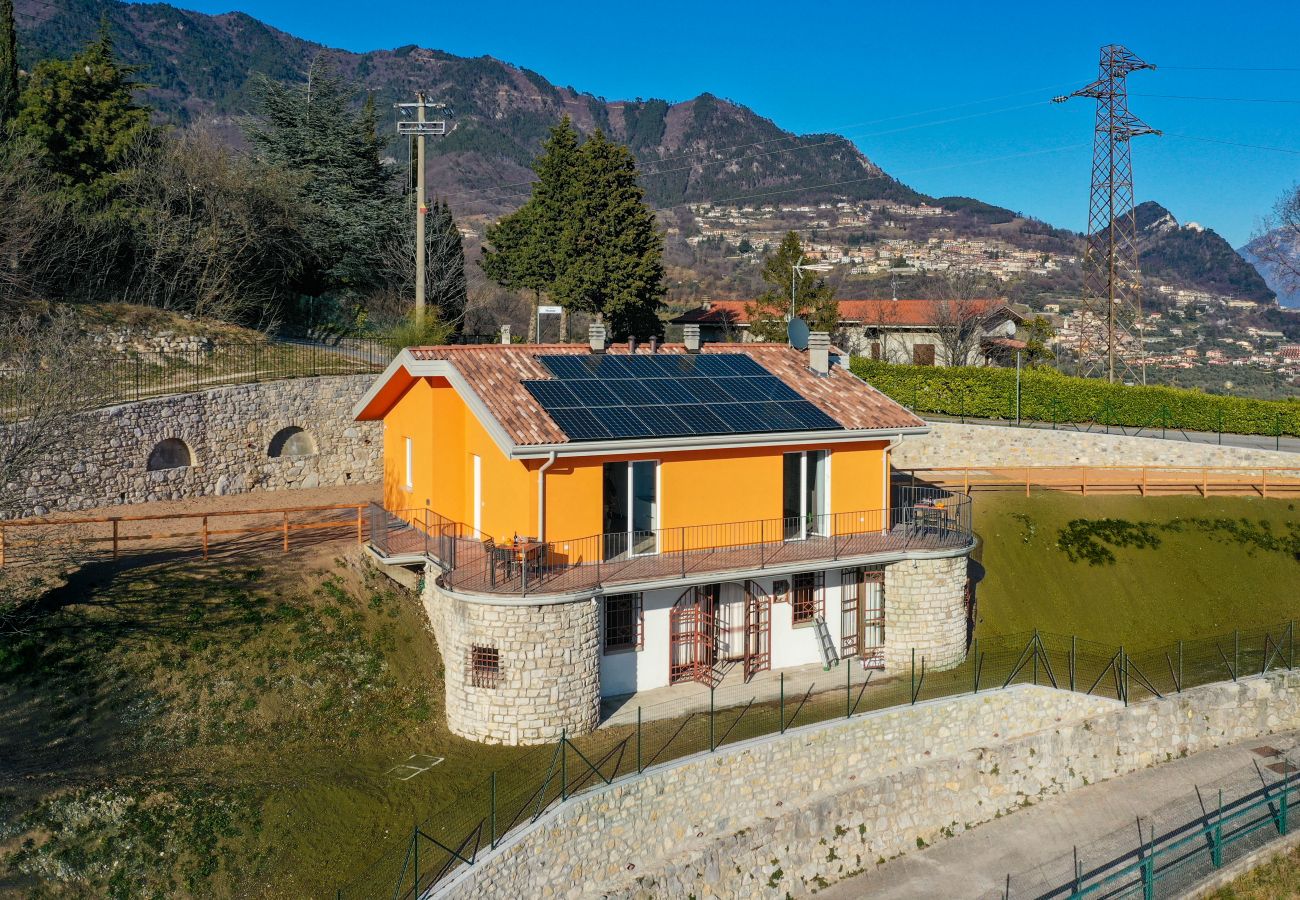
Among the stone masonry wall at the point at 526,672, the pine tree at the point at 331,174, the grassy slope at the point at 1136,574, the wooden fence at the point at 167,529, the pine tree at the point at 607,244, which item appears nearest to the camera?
the stone masonry wall at the point at 526,672

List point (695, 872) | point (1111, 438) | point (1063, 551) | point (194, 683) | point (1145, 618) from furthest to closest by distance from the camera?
point (1111, 438) < point (1063, 551) < point (1145, 618) < point (194, 683) < point (695, 872)

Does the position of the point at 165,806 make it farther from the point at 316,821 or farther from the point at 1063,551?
the point at 1063,551

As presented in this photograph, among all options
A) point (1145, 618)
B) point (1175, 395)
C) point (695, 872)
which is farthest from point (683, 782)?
point (1175, 395)

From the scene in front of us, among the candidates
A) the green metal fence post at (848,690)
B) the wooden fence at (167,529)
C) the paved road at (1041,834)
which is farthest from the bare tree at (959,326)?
the wooden fence at (167,529)

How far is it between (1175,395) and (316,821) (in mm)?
33714

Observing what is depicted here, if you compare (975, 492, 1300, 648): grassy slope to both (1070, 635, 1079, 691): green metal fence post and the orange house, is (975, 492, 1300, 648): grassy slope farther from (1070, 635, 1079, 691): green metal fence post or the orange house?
the orange house

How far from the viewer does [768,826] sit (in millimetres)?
17266

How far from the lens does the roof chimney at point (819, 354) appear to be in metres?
24.9

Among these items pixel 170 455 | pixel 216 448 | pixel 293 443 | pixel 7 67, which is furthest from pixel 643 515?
pixel 7 67

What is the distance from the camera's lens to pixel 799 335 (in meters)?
26.0

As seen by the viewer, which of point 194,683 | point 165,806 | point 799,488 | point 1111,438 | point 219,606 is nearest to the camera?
point 165,806

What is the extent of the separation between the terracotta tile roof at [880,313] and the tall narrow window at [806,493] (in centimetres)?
2947

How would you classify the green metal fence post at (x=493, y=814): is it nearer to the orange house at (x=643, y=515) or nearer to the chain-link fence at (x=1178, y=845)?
the orange house at (x=643, y=515)

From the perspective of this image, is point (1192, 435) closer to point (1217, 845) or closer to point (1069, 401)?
point (1069, 401)
